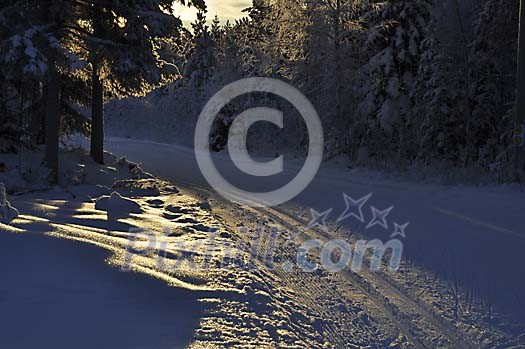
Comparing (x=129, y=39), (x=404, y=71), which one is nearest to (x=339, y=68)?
(x=404, y=71)

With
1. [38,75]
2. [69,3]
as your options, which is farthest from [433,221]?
[69,3]

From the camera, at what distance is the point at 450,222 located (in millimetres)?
8773

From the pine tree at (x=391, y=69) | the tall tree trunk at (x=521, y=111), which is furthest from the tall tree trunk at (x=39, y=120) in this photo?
the tall tree trunk at (x=521, y=111)

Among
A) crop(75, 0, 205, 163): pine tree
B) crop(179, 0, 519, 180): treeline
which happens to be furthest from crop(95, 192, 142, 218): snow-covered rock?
crop(179, 0, 519, 180): treeline

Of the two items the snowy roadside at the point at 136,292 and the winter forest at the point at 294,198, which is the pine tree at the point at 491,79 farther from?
the snowy roadside at the point at 136,292

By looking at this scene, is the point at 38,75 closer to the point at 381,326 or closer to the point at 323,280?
the point at 323,280

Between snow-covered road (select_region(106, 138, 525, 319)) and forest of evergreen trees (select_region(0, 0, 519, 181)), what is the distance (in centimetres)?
237

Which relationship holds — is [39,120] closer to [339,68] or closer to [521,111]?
[339,68]

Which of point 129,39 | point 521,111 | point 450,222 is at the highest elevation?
→ point 129,39

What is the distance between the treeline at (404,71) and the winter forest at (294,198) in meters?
0.09

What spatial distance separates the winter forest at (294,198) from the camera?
14.9 ft

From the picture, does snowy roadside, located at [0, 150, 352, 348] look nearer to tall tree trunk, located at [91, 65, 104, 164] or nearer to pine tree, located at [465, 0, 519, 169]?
tall tree trunk, located at [91, 65, 104, 164]

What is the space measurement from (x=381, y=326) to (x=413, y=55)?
1936 centimetres

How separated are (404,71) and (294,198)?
1301 cm
